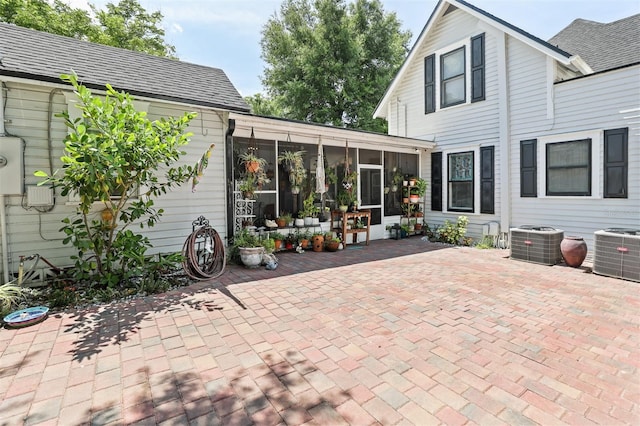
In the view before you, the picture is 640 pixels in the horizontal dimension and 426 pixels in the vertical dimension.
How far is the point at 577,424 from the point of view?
198 cm

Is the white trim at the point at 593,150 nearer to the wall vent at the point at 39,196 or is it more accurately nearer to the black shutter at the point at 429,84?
the black shutter at the point at 429,84

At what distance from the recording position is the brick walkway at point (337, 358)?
6.93 feet

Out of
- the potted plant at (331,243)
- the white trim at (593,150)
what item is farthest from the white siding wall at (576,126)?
the potted plant at (331,243)

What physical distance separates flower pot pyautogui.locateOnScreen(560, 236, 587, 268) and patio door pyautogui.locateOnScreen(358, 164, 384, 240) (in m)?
4.35

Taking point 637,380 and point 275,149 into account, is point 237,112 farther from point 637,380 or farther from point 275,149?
point 637,380

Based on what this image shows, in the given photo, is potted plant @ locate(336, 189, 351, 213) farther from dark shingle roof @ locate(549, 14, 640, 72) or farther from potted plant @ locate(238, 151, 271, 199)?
dark shingle roof @ locate(549, 14, 640, 72)

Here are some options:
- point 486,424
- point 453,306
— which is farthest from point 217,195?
point 486,424

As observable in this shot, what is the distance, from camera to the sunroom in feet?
21.7

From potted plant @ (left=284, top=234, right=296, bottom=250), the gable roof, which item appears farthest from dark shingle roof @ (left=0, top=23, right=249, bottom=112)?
the gable roof

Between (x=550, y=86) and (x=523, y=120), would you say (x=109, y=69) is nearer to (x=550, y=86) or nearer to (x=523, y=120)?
(x=523, y=120)

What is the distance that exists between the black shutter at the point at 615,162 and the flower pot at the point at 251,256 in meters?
7.13

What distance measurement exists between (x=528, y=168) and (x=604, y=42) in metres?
4.87

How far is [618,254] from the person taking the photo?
520 centimetres

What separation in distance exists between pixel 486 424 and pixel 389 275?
136 inches
